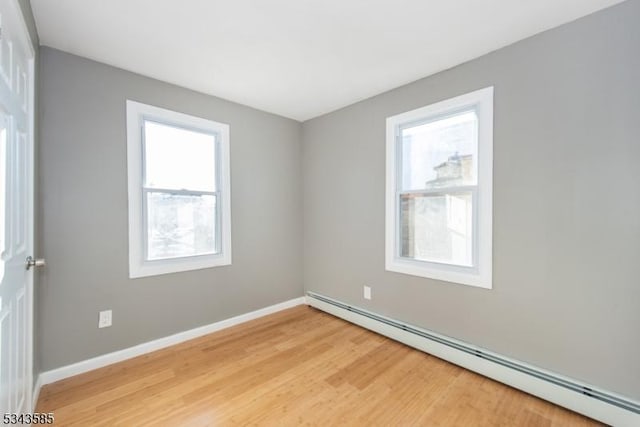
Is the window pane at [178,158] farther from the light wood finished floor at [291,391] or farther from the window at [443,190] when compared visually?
the window at [443,190]

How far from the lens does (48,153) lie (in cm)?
197

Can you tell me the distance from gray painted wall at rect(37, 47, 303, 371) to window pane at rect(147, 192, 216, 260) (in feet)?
0.68

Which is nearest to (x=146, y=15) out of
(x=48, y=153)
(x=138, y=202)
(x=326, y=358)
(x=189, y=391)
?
(x=48, y=153)

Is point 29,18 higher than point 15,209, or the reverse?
point 29,18

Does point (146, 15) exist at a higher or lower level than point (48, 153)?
higher

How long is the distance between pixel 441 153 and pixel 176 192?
246 centimetres

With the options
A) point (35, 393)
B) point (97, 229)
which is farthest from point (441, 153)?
point (35, 393)

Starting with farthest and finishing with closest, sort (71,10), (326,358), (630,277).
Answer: (326,358), (71,10), (630,277)

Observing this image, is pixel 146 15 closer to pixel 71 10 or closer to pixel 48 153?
pixel 71 10

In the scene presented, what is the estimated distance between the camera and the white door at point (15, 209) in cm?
110

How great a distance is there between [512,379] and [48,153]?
3.66 m

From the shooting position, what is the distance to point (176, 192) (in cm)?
260

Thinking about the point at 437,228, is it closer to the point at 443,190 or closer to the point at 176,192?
the point at 443,190

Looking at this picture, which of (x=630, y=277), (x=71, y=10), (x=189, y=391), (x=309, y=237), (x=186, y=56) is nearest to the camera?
(x=630, y=277)
